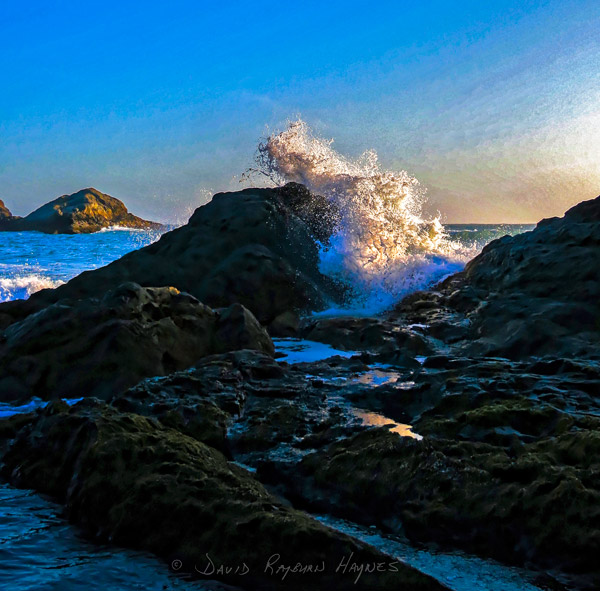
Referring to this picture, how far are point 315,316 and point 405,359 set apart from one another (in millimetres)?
4321

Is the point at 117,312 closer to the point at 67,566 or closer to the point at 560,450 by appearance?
the point at 67,566

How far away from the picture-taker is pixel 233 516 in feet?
8.46

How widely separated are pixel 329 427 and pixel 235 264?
6.83 m

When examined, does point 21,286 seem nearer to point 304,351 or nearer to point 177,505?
point 304,351

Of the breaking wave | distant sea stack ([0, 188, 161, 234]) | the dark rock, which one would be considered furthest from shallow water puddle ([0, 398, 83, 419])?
distant sea stack ([0, 188, 161, 234])

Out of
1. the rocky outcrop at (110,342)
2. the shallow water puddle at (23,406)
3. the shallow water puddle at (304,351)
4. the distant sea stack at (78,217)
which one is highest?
the distant sea stack at (78,217)

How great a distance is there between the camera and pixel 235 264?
10695mm

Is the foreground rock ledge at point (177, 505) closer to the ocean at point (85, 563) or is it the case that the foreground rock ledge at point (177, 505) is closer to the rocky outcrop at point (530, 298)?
the ocean at point (85, 563)

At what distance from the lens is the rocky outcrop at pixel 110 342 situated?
5812 millimetres

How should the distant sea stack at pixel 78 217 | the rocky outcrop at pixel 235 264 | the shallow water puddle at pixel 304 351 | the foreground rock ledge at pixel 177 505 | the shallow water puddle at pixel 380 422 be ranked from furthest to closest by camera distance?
the distant sea stack at pixel 78 217
the rocky outcrop at pixel 235 264
the shallow water puddle at pixel 304 351
the shallow water puddle at pixel 380 422
the foreground rock ledge at pixel 177 505

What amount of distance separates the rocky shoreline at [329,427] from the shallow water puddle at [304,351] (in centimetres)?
12

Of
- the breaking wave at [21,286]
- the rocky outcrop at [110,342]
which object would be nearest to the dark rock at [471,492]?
the rocky outcrop at [110,342]

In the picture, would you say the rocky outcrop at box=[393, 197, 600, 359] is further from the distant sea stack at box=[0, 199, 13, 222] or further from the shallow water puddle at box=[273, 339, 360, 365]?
the distant sea stack at box=[0, 199, 13, 222]

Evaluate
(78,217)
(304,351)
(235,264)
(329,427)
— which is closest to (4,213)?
(78,217)
